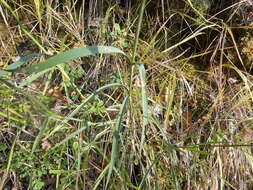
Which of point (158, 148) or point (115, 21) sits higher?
point (115, 21)

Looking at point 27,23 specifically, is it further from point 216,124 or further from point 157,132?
point 216,124

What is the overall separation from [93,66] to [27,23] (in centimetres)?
37

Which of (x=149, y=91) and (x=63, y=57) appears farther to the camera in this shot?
(x=149, y=91)

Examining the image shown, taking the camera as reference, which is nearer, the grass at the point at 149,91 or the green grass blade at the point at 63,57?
the green grass blade at the point at 63,57

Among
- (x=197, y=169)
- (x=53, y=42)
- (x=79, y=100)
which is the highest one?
(x=53, y=42)

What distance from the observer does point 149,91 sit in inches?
53.2

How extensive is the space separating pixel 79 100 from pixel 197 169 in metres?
0.59

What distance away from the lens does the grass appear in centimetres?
117

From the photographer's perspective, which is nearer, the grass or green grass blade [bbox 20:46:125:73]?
green grass blade [bbox 20:46:125:73]

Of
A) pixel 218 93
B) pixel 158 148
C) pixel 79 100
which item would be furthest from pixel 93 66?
pixel 218 93

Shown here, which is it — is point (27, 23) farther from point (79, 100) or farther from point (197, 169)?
point (197, 169)

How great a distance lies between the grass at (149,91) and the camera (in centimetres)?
117

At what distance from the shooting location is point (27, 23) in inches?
53.9

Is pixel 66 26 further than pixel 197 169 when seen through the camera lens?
Yes
